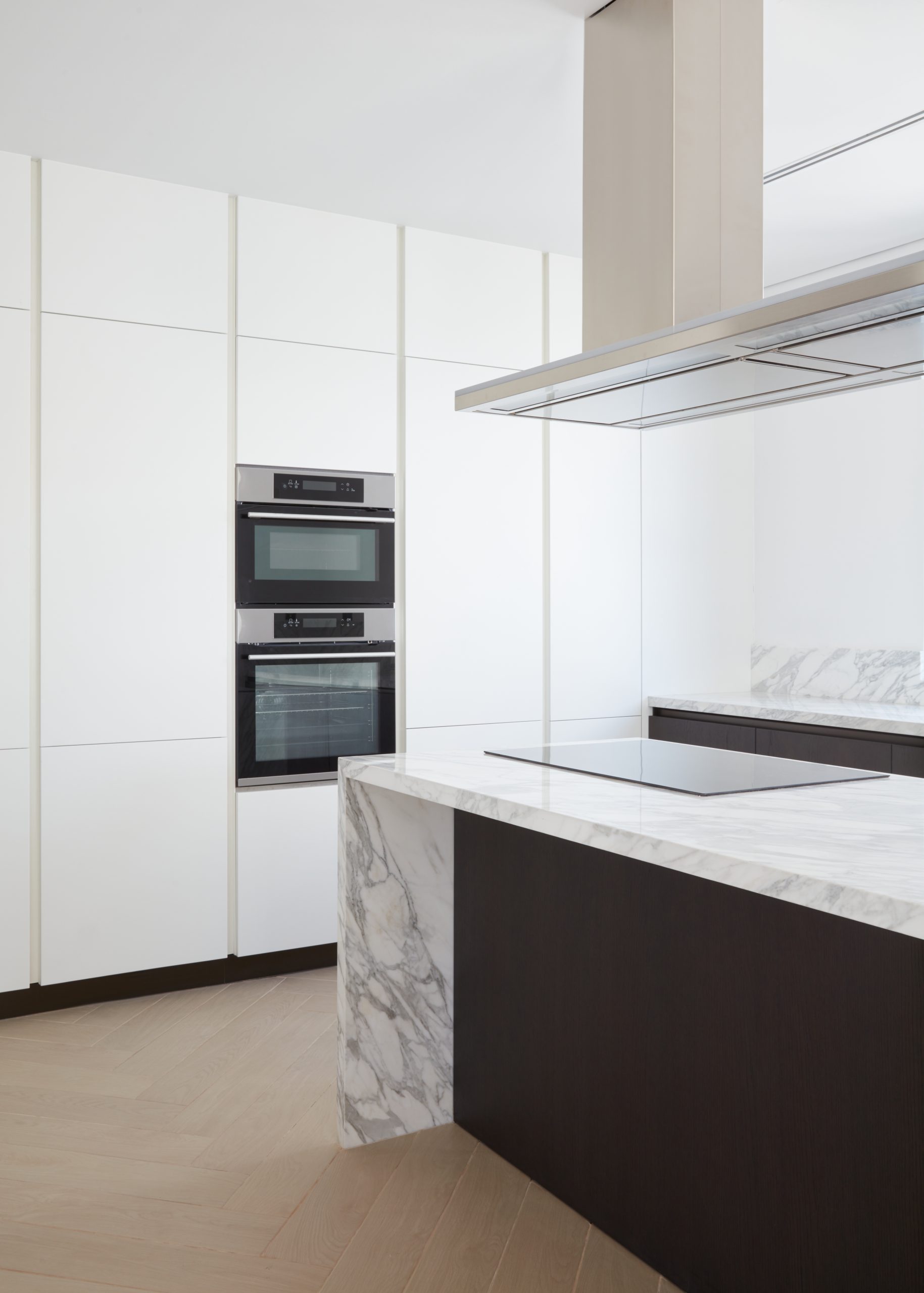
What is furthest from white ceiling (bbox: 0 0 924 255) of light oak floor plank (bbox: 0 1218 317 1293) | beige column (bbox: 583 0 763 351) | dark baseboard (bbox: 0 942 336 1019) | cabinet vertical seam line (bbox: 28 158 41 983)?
light oak floor plank (bbox: 0 1218 317 1293)

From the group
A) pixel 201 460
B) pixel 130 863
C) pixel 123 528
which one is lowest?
pixel 130 863

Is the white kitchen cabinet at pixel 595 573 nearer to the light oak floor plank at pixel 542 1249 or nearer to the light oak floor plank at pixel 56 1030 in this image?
the light oak floor plank at pixel 56 1030

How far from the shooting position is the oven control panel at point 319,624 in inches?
143

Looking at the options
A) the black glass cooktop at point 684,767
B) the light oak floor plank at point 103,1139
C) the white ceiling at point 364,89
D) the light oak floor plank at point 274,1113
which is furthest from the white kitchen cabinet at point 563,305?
the light oak floor plank at point 103,1139

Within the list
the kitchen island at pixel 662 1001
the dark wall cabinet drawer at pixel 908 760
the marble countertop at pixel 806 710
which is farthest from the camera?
the marble countertop at pixel 806 710

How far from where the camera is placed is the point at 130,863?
339 centimetres

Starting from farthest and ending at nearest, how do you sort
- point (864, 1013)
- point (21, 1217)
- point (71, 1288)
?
point (21, 1217), point (71, 1288), point (864, 1013)

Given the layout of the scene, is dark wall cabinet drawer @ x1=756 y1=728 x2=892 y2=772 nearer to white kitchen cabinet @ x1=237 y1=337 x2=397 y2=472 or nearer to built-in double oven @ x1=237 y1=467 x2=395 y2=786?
built-in double oven @ x1=237 y1=467 x2=395 y2=786

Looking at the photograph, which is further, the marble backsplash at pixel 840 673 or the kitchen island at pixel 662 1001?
the marble backsplash at pixel 840 673

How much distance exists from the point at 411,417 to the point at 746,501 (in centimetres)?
163

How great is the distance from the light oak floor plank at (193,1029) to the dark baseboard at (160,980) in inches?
2.0

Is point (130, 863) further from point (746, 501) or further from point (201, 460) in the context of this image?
point (746, 501)

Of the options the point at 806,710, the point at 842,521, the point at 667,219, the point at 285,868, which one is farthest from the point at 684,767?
the point at 842,521

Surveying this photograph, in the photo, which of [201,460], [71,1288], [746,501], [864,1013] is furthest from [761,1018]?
[746,501]
